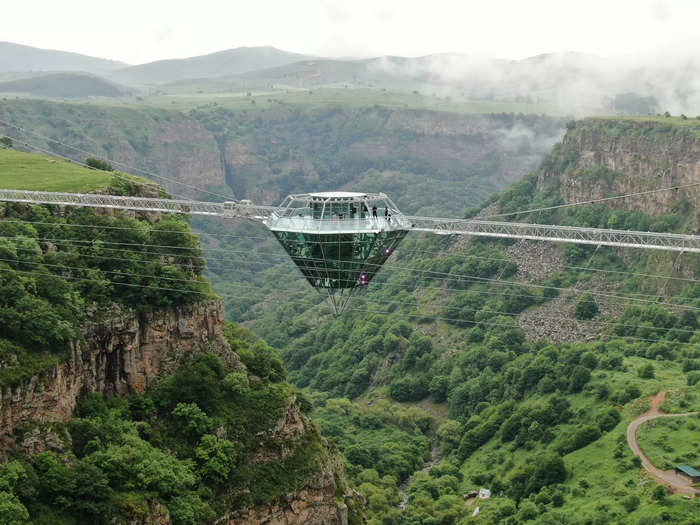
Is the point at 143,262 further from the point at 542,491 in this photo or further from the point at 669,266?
the point at 669,266

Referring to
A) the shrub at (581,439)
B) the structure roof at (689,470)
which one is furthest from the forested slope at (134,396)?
the shrub at (581,439)

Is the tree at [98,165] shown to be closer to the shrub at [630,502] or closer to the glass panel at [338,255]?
the glass panel at [338,255]

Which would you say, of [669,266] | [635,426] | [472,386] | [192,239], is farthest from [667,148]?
[192,239]

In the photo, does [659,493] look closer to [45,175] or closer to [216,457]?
[216,457]

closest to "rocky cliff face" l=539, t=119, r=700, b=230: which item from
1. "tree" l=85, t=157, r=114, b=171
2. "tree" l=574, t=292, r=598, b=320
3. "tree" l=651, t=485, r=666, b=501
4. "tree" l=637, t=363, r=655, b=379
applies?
"tree" l=574, t=292, r=598, b=320

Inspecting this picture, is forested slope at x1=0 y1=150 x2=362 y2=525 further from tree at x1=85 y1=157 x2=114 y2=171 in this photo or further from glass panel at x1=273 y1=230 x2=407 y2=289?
tree at x1=85 y1=157 x2=114 y2=171

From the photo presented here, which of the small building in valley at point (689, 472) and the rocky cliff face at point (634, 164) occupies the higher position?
the rocky cliff face at point (634, 164)

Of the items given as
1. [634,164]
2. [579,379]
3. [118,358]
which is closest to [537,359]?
[579,379]
